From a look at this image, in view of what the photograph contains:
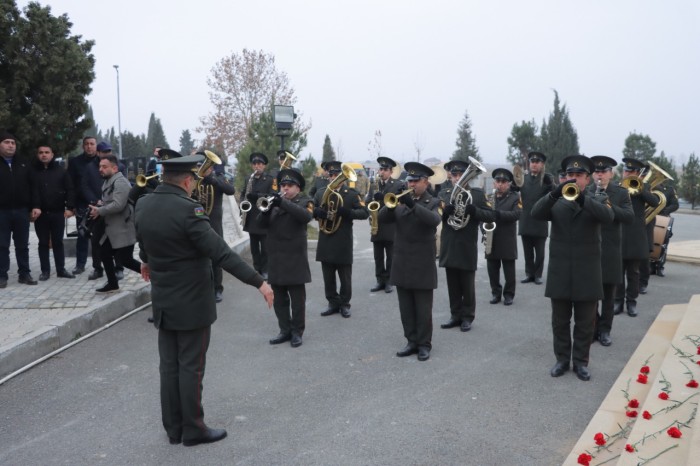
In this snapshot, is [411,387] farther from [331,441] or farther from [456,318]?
[456,318]

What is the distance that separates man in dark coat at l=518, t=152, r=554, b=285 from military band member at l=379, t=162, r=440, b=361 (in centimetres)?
A: 363

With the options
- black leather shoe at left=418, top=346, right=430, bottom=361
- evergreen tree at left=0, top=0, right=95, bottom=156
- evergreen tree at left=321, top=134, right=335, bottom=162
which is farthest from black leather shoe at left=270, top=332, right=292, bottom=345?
evergreen tree at left=321, top=134, right=335, bottom=162

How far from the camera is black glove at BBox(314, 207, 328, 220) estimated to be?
746cm

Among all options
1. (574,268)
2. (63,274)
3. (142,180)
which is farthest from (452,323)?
(63,274)

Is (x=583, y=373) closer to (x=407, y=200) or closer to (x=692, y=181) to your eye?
(x=407, y=200)

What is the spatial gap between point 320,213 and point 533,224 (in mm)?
3794

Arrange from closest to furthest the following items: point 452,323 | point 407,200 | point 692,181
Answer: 1. point 407,200
2. point 452,323
3. point 692,181

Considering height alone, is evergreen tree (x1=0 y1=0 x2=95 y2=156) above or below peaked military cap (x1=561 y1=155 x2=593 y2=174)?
above

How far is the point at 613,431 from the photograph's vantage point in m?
4.22

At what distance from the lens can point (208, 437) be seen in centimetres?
420

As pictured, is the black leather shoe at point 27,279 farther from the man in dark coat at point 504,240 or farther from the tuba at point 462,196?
the man in dark coat at point 504,240

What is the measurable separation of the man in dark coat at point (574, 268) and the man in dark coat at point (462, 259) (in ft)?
4.86

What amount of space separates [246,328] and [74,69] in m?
6.01

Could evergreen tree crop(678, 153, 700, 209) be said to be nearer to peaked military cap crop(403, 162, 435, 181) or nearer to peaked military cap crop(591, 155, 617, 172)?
peaked military cap crop(591, 155, 617, 172)
